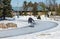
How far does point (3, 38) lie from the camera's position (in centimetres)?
1650

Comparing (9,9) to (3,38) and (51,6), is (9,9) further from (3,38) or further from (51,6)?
(51,6)

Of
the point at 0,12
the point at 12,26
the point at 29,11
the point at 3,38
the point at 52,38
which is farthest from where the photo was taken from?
the point at 29,11

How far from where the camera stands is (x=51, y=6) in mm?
81688

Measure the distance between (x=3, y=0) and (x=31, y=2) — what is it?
39471 mm

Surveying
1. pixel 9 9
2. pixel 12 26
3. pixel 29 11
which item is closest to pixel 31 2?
pixel 29 11

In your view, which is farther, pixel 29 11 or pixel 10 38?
pixel 29 11

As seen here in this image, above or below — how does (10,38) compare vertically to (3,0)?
below

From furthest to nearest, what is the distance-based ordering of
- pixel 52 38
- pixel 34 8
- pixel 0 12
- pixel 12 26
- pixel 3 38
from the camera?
pixel 34 8
pixel 0 12
pixel 12 26
pixel 3 38
pixel 52 38

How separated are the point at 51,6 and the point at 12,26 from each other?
57.3 meters

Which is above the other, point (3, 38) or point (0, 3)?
point (0, 3)

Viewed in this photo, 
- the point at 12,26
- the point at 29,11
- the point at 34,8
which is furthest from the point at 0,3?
the point at 29,11

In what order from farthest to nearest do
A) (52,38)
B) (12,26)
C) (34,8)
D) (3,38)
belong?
(34,8), (12,26), (3,38), (52,38)

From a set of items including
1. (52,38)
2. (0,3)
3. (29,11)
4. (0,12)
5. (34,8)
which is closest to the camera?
(52,38)

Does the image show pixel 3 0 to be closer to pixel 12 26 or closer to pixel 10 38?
pixel 12 26
